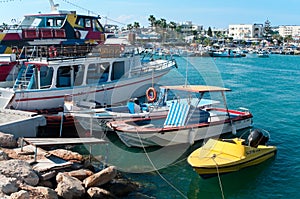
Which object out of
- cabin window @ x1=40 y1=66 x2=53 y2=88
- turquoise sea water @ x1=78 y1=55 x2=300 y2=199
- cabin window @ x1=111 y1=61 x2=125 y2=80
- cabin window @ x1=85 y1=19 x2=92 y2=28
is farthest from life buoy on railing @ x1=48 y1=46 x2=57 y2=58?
cabin window @ x1=85 y1=19 x2=92 y2=28

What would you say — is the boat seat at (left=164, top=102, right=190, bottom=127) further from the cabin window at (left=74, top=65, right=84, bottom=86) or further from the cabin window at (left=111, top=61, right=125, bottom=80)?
the cabin window at (left=111, top=61, right=125, bottom=80)

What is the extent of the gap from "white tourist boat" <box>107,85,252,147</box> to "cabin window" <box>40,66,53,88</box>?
4842 mm

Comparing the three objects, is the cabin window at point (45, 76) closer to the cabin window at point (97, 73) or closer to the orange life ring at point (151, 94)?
the cabin window at point (97, 73)

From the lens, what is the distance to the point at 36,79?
19.0 metres

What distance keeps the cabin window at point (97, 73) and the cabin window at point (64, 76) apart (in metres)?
1.13

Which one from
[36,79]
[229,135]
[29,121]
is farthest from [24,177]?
[229,135]

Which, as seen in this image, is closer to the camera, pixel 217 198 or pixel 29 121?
pixel 217 198

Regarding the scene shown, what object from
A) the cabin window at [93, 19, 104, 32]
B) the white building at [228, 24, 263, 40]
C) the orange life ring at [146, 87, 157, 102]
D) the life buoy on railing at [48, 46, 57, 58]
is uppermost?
the white building at [228, 24, 263, 40]

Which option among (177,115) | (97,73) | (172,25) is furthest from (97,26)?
(172,25)

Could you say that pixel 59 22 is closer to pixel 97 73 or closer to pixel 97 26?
pixel 97 26

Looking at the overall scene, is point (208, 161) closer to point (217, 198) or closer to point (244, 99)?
point (217, 198)

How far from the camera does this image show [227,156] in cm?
1372

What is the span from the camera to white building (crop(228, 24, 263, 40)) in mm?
166000

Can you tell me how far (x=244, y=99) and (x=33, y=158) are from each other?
68.7 ft
